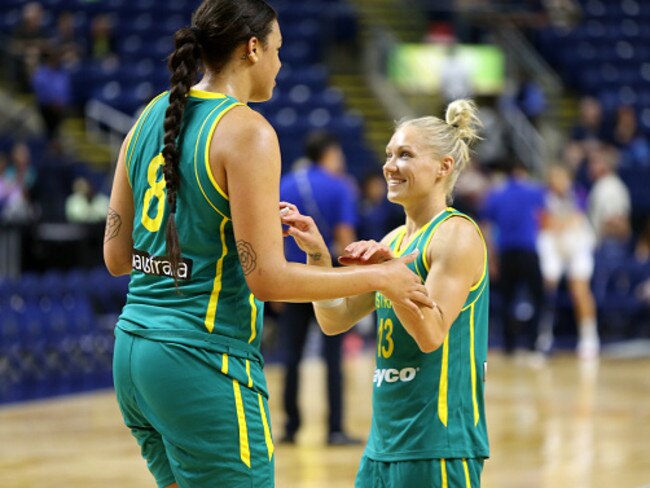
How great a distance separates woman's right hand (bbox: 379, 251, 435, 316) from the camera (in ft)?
10.2

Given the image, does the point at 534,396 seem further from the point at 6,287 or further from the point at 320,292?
the point at 320,292

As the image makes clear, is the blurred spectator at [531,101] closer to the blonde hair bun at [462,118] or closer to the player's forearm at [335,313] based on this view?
the blonde hair bun at [462,118]

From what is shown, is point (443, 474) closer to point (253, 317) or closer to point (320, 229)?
point (253, 317)

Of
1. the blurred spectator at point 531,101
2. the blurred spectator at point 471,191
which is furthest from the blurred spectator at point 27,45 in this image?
the blurred spectator at point 531,101

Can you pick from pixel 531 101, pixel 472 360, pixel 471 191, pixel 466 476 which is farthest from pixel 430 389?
pixel 531 101

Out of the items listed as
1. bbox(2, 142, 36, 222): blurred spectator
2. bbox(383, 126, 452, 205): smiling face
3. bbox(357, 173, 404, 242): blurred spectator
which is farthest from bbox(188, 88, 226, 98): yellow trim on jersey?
bbox(357, 173, 404, 242): blurred spectator

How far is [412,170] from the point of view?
3.62 metres

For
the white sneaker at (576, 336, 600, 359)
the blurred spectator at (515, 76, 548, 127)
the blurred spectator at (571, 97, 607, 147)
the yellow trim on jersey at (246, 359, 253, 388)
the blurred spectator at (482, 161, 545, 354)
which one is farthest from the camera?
the blurred spectator at (515, 76, 548, 127)

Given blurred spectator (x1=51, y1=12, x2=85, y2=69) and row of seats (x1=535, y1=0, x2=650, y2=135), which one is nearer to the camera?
blurred spectator (x1=51, y1=12, x2=85, y2=69)

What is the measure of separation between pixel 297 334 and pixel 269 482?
4658 millimetres

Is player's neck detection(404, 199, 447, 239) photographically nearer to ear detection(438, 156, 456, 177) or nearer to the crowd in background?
ear detection(438, 156, 456, 177)

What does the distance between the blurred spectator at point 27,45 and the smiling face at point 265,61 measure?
39.1ft

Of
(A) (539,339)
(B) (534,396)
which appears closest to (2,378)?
(B) (534,396)

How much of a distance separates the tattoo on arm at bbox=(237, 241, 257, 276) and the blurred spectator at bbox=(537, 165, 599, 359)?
10.1 meters
